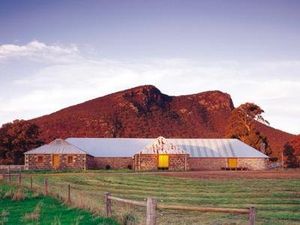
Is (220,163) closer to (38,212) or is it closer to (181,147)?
(181,147)

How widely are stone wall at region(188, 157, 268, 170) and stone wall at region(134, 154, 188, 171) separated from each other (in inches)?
70.3

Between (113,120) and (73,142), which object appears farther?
(113,120)

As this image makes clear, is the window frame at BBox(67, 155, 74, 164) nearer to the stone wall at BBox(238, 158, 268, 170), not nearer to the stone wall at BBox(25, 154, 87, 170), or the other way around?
the stone wall at BBox(25, 154, 87, 170)

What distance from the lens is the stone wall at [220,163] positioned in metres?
66.7

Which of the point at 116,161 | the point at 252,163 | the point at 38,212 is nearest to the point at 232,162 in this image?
the point at 252,163

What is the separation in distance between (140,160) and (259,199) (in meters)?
39.4

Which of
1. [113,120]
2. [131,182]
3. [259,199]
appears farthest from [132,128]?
[259,199]

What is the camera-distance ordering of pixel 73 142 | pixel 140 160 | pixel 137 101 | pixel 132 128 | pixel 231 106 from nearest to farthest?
pixel 140 160
pixel 73 142
pixel 132 128
pixel 137 101
pixel 231 106

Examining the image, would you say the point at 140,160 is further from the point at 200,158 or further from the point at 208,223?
the point at 208,223

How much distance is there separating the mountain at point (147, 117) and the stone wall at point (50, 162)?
51.5 metres

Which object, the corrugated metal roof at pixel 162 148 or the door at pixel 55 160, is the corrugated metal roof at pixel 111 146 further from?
the door at pixel 55 160

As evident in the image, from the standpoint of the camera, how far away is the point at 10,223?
Answer: 16.2 metres

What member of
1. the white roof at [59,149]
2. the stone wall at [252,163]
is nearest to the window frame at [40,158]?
the white roof at [59,149]

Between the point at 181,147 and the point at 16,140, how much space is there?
942 inches
